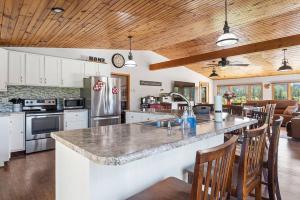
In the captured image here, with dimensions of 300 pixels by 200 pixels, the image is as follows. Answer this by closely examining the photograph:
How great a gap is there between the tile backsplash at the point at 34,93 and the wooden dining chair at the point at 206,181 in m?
4.13

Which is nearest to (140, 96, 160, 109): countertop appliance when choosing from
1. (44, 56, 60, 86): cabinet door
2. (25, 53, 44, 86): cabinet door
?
(44, 56, 60, 86): cabinet door

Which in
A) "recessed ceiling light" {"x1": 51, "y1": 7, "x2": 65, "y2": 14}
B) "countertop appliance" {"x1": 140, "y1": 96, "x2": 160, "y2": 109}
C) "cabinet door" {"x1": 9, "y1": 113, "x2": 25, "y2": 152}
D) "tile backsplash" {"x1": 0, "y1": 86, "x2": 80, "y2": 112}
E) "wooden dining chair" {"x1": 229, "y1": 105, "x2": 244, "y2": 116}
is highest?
"recessed ceiling light" {"x1": 51, "y1": 7, "x2": 65, "y2": 14}

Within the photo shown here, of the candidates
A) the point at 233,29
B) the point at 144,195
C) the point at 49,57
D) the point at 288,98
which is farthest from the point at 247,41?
the point at 144,195

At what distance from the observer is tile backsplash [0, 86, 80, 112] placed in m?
4.37

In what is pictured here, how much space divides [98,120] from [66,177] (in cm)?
394

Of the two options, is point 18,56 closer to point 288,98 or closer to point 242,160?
point 242,160

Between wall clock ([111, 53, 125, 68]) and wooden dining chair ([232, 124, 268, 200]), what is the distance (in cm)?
572

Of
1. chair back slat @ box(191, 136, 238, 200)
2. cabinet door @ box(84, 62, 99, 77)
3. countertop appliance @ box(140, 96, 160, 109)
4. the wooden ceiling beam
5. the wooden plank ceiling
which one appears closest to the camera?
chair back slat @ box(191, 136, 238, 200)

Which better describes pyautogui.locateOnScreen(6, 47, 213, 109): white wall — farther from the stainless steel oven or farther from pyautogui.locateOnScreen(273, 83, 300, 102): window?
pyautogui.locateOnScreen(273, 83, 300, 102): window

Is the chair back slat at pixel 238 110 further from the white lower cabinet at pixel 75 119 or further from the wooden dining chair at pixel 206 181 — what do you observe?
the white lower cabinet at pixel 75 119

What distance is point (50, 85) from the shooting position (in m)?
4.82

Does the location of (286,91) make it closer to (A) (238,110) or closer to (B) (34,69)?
(A) (238,110)

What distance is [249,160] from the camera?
4.57 ft

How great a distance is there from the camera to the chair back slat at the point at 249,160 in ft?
4.13
